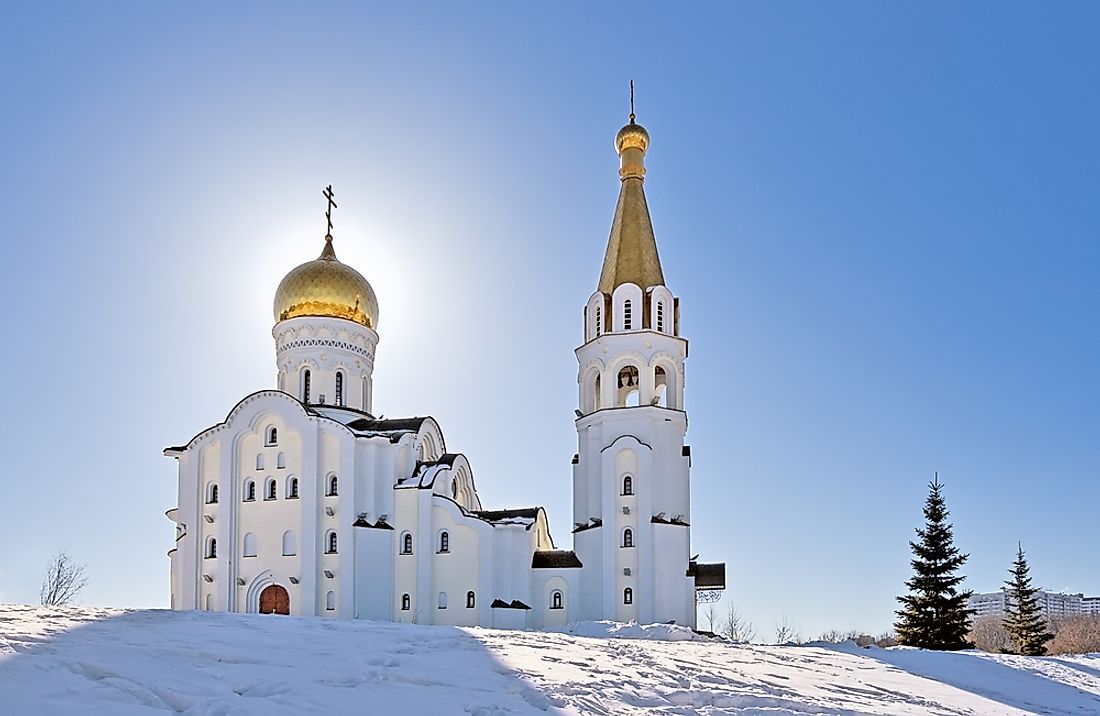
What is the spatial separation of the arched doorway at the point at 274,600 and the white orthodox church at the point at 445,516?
4 cm

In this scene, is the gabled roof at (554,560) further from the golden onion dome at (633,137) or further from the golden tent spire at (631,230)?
the golden onion dome at (633,137)

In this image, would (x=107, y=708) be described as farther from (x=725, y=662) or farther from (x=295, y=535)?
(x=295, y=535)

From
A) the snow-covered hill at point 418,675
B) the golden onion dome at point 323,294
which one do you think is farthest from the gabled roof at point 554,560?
the snow-covered hill at point 418,675

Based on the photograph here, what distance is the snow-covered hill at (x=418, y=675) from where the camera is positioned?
9.48 metres

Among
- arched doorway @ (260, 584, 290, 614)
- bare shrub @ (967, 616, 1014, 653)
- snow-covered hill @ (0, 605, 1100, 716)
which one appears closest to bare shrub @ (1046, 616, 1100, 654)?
bare shrub @ (967, 616, 1014, 653)

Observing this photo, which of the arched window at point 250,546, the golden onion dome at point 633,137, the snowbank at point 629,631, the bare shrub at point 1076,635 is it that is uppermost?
the golden onion dome at point 633,137

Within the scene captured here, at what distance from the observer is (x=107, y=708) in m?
8.60

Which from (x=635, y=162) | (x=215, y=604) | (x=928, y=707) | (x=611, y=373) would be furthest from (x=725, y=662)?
(x=635, y=162)

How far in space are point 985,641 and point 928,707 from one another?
52431 mm

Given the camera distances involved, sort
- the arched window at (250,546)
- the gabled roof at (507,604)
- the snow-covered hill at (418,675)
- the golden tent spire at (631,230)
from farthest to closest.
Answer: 1. the golden tent spire at (631,230)
2. the arched window at (250,546)
3. the gabled roof at (507,604)
4. the snow-covered hill at (418,675)

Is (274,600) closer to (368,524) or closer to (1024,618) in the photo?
(368,524)

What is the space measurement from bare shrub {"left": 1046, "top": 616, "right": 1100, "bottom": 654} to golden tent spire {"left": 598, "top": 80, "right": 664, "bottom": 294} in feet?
76.9

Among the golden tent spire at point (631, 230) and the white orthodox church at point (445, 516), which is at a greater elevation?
the golden tent spire at point (631, 230)

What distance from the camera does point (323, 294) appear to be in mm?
35719
